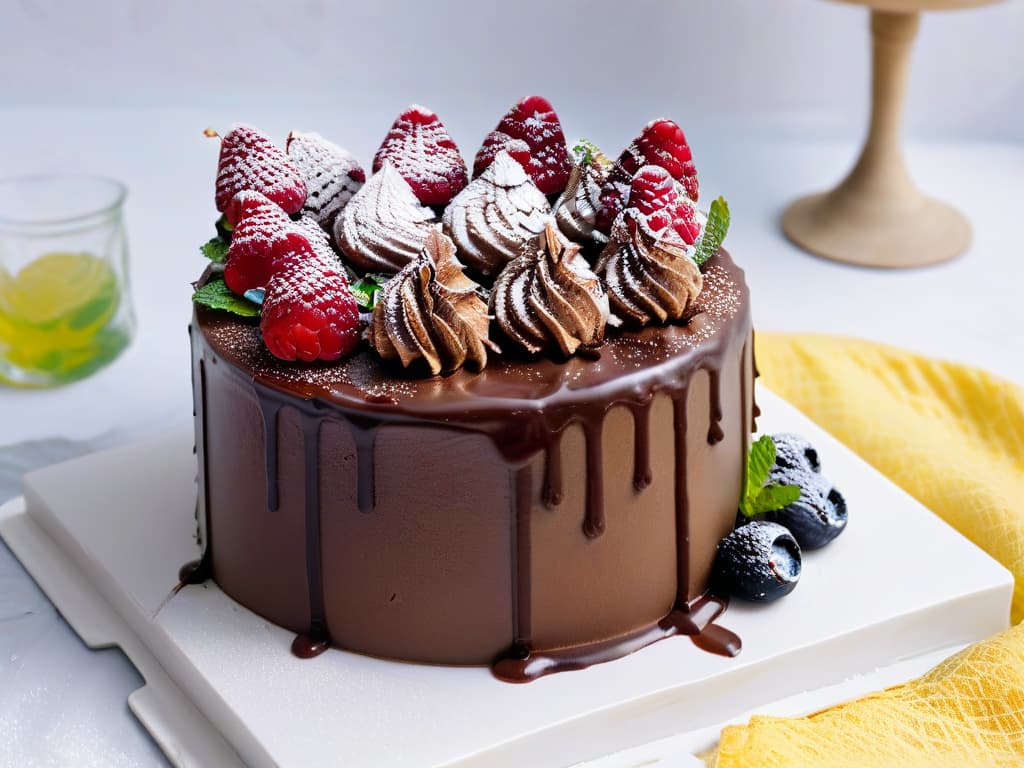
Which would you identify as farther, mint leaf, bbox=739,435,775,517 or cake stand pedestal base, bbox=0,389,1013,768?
mint leaf, bbox=739,435,775,517

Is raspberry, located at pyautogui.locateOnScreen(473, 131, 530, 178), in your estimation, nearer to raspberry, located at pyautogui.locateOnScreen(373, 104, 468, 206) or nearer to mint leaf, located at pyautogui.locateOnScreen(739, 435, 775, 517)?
raspberry, located at pyautogui.locateOnScreen(373, 104, 468, 206)

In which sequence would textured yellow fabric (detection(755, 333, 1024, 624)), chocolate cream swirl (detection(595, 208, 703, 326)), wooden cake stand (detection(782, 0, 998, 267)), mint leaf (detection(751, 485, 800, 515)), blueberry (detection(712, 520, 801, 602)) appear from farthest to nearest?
wooden cake stand (detection(782, 0, 998, 267)) < textured yellow fabric (detection(755, 333, 1024, 624)) < mint leaf (detection(751, 485, 800, 515)) < blueberry (detection(712, 520, 801, 602)) < chocolate cream swirl (detection(595, 208, 703, 326))

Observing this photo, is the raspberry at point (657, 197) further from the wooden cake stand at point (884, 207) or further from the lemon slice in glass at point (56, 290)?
the wooden cake stand at point (884, 207)

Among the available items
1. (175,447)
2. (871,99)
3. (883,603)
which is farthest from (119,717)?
(871,99)

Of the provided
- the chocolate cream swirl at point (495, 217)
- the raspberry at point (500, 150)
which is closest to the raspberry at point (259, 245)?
the chocolate cream swirl at point (495, 217)

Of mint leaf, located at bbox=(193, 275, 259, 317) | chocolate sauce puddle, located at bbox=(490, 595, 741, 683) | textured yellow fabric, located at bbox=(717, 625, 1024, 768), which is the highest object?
mint leaf, located at bbox=(193, 275, 259, 317)

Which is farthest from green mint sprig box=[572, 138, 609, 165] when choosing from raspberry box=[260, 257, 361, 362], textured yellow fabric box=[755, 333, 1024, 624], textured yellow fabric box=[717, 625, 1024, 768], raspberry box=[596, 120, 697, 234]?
textured yellow fabric box=[717, 625, 1024, 768]

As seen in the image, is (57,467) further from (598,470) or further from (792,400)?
(792,400)
